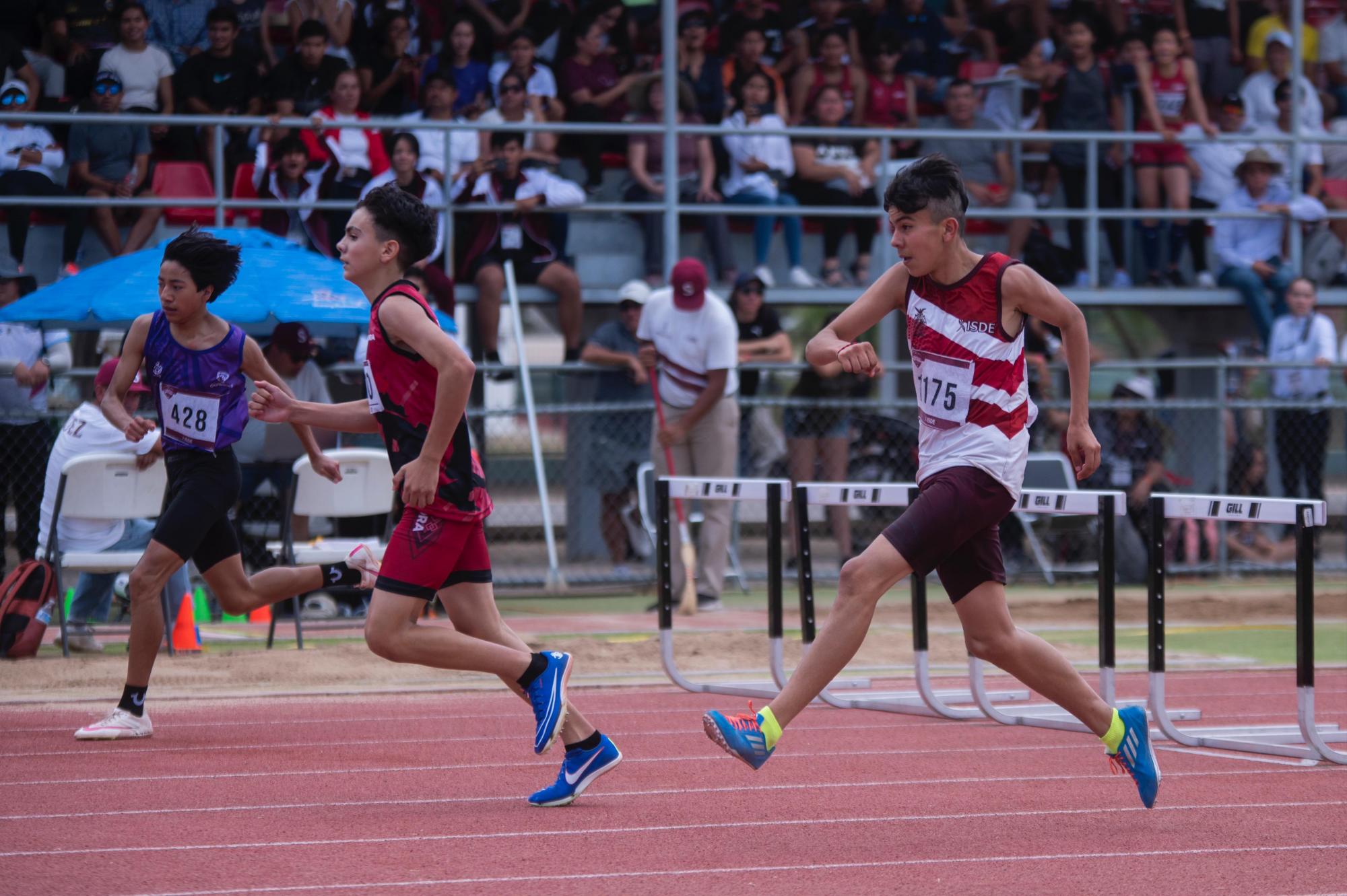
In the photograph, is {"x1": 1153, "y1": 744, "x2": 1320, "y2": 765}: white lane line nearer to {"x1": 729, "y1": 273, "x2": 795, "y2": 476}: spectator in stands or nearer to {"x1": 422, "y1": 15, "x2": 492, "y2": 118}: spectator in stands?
{"x1": 729, "y1": 273, "x2": 795, "y2": 476}: spectator in stands

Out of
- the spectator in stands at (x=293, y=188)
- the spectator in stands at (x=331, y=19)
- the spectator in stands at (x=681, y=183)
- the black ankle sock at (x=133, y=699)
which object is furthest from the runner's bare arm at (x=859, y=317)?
the spectator in stands at (x=331, y=19)

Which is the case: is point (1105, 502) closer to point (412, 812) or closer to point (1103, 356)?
point (412, 812)

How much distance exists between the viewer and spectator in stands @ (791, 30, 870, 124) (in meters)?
15.9

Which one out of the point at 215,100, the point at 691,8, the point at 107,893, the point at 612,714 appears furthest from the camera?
the point at 691,8

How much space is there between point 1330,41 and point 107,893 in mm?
16516

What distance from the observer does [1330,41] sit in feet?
58.5

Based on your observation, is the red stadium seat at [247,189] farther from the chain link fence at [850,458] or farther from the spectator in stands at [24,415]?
A: the spectator in stands at [24,415]

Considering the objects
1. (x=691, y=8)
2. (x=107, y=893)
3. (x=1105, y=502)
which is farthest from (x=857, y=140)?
(x=107, y=893)

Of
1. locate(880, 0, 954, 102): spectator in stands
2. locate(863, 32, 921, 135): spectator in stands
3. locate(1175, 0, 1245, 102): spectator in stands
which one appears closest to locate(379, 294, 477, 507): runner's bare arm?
locate(863, 32, 921, 135): spectator in stands

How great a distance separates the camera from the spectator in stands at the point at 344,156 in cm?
1323

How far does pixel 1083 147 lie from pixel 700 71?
11.7 ft

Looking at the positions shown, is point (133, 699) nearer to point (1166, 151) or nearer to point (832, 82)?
point (832, 82)

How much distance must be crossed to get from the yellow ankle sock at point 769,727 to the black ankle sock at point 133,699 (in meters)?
3.00

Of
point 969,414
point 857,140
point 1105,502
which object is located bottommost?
point 1105,502
